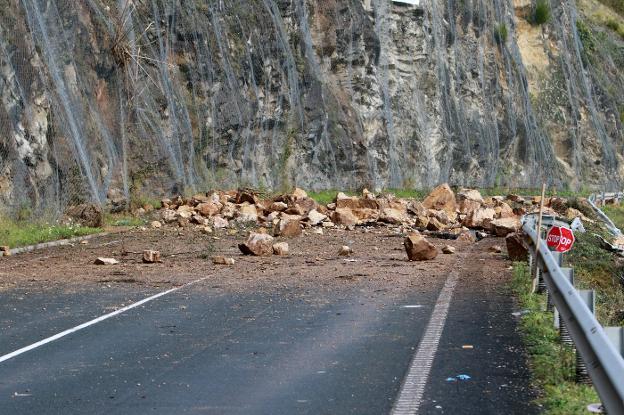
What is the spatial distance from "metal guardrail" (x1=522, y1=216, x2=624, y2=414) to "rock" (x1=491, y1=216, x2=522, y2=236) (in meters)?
18.4

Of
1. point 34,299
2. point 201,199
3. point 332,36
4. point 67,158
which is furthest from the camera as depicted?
point 332,36

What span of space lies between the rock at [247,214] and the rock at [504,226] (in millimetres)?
6680

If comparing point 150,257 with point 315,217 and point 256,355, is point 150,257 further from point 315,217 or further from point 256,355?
point 315,217

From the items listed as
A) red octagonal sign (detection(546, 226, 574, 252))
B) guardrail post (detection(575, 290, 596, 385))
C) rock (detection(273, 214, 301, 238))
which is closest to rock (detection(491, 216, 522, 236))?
rock (detection(273, 214, 301, 238))

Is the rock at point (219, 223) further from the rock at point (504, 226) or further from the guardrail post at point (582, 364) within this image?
the guardrail post at point (582, 364)

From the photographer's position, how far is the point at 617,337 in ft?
18.5

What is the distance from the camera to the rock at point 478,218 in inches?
1172

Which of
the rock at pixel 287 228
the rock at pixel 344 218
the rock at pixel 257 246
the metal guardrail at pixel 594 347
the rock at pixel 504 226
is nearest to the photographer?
the metal guardrail at pixel 594 347

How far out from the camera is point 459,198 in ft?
134

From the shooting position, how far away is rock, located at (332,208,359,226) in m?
29.7

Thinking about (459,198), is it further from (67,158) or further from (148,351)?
(148,351)

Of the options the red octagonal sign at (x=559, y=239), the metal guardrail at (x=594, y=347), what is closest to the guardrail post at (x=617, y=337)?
the metal guardrail at (x=594, y=347)

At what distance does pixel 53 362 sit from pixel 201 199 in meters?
25.1

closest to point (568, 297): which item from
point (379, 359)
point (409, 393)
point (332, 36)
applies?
point (409, 393)
